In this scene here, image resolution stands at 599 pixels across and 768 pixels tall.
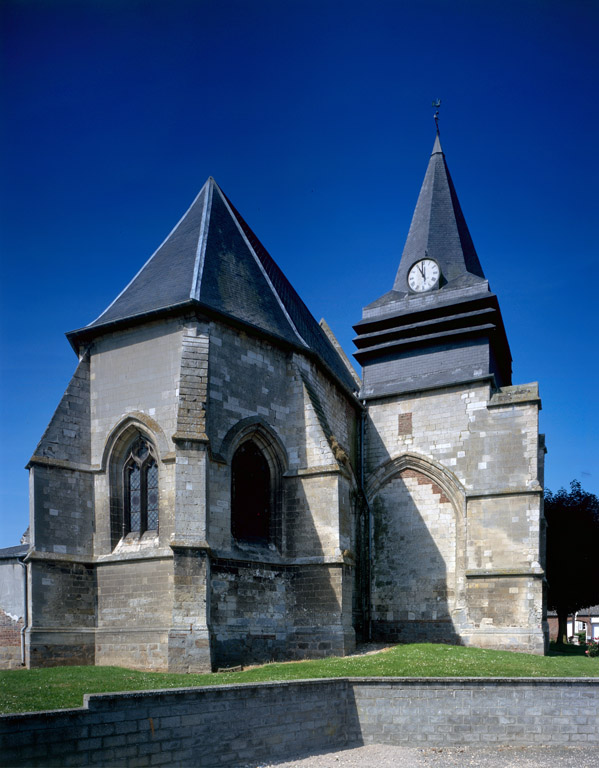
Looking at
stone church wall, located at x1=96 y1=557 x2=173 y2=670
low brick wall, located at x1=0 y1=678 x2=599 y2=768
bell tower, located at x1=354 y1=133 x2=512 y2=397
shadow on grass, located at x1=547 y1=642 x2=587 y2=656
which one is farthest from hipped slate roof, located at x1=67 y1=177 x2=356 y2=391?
shadow on grass, located at x1=547 y1=642 x2=587 y2=656

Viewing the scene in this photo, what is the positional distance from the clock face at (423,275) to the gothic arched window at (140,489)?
11.2m

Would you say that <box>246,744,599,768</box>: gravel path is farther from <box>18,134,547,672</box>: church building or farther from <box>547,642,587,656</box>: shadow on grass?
<box>547,642,587,656</box>: shadow on grass

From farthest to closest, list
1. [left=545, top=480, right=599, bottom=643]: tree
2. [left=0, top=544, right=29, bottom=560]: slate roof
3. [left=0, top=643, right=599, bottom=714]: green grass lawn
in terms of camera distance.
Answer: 1. [left=545, top=480, right=599, bottom=643]: tree
2. [left=0, top=544, right=29, bottom=560]: slate roof
3. [left=0, top=643, right=599, bottom=714]: green grass lawn

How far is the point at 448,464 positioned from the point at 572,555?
441 inches

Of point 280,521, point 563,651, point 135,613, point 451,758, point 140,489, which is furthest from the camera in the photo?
point 563,651

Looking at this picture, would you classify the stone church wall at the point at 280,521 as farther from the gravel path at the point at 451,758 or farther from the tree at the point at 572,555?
the tree at the point at 572,555

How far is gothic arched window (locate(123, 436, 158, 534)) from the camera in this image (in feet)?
47.6

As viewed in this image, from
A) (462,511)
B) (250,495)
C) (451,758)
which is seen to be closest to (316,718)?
(451,758)

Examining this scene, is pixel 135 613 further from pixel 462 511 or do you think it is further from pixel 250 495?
pixel 462 511

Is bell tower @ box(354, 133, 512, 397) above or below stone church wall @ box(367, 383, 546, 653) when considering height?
above

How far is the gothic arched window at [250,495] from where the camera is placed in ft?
49.8

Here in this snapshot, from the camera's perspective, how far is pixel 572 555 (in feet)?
89.2

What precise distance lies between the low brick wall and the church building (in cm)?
299

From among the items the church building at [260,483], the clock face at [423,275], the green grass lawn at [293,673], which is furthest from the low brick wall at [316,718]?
the clock face at [423,275]
